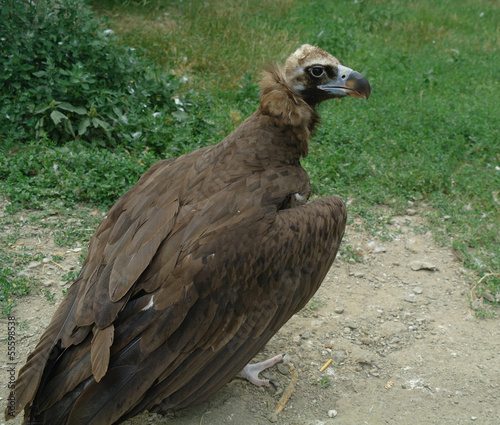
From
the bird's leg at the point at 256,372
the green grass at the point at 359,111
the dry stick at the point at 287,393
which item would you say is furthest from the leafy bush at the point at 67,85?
the dry stick at the point at 287,393

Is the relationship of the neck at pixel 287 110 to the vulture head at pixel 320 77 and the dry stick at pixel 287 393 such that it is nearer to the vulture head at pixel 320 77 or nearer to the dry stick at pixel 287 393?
the vulture head at pixel 320 77

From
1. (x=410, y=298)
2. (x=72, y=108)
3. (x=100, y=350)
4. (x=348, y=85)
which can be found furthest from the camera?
(x=72, y=108)

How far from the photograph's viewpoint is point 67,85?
5922 millimetres

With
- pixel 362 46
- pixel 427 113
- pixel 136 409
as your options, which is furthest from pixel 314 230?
pixel 362 46

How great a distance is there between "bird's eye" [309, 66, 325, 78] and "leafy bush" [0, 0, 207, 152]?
237 centimetres

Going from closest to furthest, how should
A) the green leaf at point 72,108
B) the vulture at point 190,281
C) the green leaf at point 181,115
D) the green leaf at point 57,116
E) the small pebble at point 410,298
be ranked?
1. the vulture at point 190,281
2. the small pebble at point 410,298
3. the green leaf at point 57,116
4. the green leaf at point 72,108
5. the green leaf at point 181,115

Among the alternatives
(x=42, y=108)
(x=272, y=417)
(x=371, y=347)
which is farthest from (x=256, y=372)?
(x=42, y=108)

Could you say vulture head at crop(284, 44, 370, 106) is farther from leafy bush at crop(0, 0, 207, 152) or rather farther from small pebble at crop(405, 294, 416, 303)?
leafy bush at crop(0, 0, 207, 152)

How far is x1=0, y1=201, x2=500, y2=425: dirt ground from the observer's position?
12.1 ft

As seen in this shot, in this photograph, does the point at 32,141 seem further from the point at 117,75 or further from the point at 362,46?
the point at 362,46

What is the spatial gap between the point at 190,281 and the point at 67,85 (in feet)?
11.7

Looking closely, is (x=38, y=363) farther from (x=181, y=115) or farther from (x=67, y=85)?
(x=181, y=115)

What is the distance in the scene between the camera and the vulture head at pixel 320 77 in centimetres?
396

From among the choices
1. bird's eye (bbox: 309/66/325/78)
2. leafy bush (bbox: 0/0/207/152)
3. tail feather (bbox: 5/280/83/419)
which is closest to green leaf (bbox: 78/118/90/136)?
leafy bush (bbox: 0/0/207/152)
